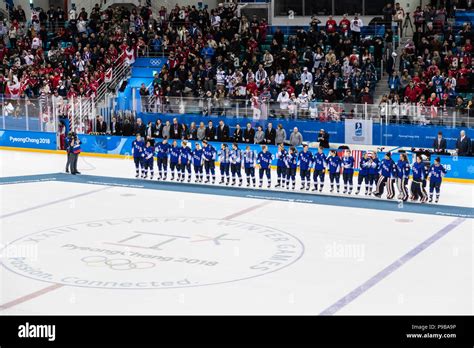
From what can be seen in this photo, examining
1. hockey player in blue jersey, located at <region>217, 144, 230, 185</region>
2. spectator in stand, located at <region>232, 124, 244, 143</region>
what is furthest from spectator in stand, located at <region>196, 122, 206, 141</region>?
hockey player in blue jersey, located at <region>217, 144, 230, 185</region>

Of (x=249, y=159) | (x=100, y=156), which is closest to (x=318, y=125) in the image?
(x=249, y=159)

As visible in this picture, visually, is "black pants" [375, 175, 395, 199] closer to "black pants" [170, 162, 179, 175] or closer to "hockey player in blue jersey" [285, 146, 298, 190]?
"hockey player in blue jersey" [285, 146, 298, 190]

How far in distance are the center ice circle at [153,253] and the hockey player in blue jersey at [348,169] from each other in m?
4.13

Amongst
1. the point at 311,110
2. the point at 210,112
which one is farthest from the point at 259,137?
the point at 210,112

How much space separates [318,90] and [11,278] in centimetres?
1566

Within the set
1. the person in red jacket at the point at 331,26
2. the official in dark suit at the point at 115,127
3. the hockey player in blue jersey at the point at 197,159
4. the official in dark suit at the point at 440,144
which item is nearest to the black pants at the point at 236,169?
the hockey player in blue jersey at the point at 197,159

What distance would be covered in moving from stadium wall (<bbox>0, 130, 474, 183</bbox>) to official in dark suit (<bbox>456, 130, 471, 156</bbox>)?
0.30 m

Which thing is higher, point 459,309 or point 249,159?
point 249,159

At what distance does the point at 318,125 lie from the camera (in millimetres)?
24750

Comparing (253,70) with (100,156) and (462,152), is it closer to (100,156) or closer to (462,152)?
(100,156)

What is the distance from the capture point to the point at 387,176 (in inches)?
750

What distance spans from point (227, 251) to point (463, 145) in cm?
1000

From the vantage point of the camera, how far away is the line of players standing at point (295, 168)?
1878 cm

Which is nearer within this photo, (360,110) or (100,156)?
(360,110)
